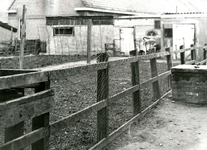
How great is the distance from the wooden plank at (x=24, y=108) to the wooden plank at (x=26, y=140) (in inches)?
6.1

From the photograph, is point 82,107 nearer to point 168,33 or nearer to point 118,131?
point 118,131

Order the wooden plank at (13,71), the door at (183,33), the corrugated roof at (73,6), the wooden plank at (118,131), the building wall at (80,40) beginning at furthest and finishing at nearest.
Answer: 1. the corrugated roof at (73,6)
2. the building wall at (80,40)
3. the door at (183,33)
4. the wooden plank at (118,131)
5. the wooden plank at (13,71)

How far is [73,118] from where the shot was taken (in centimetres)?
391

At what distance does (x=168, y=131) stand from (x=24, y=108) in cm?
334

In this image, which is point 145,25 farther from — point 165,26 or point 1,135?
point 1,135

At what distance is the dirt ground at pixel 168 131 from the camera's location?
4.99m

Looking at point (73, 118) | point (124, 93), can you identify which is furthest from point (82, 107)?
point (73, 118)

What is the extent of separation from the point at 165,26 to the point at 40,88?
2224 cm

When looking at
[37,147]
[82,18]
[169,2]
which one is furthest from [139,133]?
[169,2]

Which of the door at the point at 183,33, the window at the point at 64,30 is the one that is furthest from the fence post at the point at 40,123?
the window at the point at 64,30

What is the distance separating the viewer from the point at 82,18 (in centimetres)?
2705

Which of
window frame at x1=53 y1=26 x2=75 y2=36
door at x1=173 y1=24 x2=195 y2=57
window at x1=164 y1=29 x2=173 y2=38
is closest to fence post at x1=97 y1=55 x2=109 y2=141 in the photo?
door at x1=173 y1=24 x2=195 y2=57

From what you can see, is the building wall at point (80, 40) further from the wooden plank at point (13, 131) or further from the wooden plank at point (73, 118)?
the wooden plank at point (13, 131)

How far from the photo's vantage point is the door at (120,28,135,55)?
1037 inches
